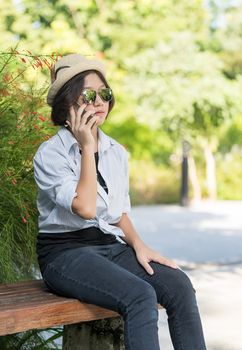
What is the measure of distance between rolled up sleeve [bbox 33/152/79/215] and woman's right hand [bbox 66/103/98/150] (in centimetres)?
11

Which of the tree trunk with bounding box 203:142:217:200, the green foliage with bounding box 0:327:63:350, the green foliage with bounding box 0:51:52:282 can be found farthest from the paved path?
the tree trunk with bounding box 203:142:217:200

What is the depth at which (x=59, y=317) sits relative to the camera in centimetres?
289

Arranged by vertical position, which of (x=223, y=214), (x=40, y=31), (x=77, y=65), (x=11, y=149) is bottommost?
(x=223, y=214)

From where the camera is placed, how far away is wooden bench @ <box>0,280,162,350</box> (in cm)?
279

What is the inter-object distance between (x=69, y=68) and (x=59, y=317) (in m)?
1.01

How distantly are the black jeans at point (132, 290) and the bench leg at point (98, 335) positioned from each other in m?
0.24

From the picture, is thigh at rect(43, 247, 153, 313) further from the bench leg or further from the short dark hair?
the short dark hair

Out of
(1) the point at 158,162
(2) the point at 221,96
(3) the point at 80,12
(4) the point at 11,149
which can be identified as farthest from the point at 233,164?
(4) the point at 11,149

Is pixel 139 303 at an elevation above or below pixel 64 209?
below

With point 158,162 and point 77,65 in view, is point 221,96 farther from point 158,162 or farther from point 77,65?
point 77,65

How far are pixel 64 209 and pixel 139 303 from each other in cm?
52

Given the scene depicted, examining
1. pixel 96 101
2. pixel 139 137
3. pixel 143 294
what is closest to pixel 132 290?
pixel 143 294

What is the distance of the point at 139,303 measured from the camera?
9.17ft

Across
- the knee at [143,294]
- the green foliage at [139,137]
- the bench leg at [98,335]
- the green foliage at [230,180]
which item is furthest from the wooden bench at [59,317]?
the green foliage at [230,180]
